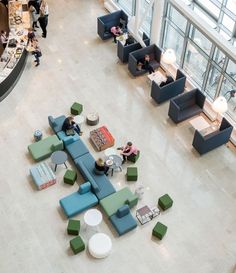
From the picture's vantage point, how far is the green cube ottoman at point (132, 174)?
15.2 meters

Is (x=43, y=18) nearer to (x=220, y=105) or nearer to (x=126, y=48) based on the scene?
(x=126, y=48)

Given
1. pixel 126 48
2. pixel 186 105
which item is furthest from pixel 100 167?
pixel 126 48

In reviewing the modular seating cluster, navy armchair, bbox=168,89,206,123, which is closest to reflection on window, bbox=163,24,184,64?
navy armchair, bbox=168,89,206,123

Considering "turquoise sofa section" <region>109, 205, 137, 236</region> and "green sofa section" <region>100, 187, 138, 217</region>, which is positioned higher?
"green sofa section" <region>100, 187, 138, 217</region>

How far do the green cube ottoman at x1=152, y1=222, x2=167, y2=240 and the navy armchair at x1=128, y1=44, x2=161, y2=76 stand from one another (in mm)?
6535

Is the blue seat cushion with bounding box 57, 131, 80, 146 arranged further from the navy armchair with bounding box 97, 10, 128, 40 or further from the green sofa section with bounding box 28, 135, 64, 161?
the navy armchair with bounding box 97, 10, 128, 40

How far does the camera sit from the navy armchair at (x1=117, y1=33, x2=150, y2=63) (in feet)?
60.6

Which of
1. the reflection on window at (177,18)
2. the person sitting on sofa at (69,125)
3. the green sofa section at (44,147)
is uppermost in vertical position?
the reflection on window at (177,18)

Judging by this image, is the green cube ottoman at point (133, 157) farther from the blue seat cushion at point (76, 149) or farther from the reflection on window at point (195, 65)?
the reflection on window at point (195, 65)

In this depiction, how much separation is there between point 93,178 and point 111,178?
721 millimetres

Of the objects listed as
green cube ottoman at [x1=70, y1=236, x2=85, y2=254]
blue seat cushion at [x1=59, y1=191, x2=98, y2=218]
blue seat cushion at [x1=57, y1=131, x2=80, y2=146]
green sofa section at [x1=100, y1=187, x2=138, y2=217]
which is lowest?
green cube ottoman at [x1=70, y1=236, x2=85, y2=254]

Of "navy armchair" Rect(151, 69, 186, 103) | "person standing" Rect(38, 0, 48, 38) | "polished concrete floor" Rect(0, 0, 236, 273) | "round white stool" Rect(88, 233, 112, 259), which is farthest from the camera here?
"person standing" Rect(38, 0, 48, 38)

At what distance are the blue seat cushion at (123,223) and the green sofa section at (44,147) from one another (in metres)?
3.06

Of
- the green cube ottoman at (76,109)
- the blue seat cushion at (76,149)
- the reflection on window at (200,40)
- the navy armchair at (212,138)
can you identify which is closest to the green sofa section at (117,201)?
the blue seat cushion at (76,149)
